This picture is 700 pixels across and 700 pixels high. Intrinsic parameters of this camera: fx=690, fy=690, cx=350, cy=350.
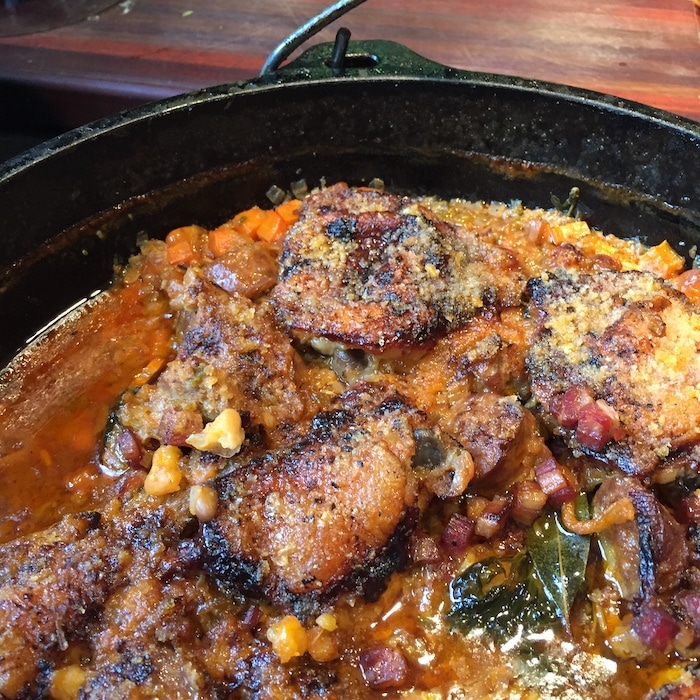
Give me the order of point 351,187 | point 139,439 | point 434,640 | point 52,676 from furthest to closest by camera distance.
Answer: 1. point 351,187
2. point 139,439
3. point 434,640
4. point 52,676

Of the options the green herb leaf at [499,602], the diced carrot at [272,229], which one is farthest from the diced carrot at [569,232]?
the green herb leaf at [499,602]

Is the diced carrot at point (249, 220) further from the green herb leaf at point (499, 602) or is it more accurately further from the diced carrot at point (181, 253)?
the green herb leaf at point (499, 602)

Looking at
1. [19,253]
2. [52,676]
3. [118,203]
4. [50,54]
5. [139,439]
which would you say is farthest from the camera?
[50,54]

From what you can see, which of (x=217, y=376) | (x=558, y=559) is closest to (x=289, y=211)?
(x=217, y=376)

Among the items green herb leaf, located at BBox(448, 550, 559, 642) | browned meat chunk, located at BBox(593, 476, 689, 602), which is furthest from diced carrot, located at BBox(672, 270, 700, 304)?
green herb leaf, located at BBox(448, 550, 559, 642)

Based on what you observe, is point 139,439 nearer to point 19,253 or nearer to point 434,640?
point 19,253

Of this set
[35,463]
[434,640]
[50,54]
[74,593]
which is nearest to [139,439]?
[35,463]

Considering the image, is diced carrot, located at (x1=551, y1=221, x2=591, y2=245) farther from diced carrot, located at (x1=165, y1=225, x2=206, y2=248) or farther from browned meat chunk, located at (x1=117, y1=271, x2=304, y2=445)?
diced carrot, located at (x1=165, y1=225, x2=206, y2=248)
